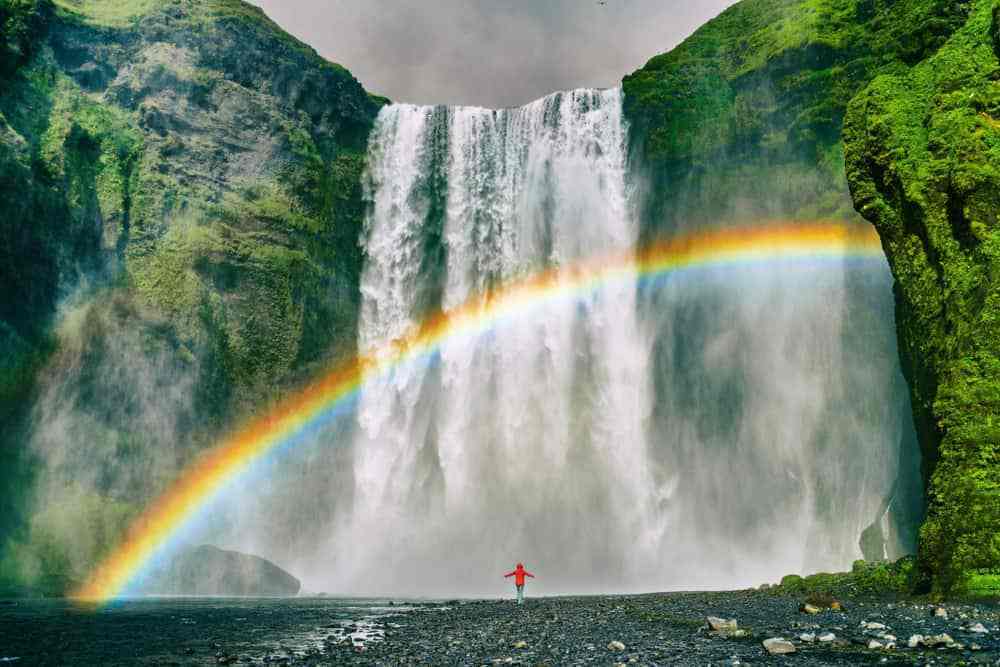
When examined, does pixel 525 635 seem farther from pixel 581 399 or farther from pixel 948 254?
pixel 581 399

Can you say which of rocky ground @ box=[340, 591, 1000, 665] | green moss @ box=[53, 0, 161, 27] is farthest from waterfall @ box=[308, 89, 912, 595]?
rocky ground @ box=[340, 591, 1000, 665]

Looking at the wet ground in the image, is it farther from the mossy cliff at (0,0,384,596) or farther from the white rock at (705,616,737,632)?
the mossy cliff at (0,0,384,596)

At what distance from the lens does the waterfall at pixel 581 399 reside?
38.9 meters

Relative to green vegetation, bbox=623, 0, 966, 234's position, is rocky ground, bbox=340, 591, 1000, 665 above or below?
below

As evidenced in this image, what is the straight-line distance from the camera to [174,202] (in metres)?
45.4

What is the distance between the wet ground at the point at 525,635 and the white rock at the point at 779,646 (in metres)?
0.14

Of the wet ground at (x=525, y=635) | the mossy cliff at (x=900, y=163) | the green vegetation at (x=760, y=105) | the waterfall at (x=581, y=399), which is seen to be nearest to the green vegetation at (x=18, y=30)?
the waterfall at (x=581, y=399)

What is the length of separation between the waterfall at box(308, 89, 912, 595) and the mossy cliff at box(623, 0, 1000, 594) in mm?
3887

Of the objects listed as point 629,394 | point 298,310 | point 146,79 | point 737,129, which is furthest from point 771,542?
point 146,79

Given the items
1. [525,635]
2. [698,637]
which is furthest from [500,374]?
[698,637]

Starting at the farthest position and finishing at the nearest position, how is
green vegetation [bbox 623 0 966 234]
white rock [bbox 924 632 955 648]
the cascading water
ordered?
the cascading water → green vegetation [bbox 623 0 966 234] → white rock [bbox 924 632 955 648]

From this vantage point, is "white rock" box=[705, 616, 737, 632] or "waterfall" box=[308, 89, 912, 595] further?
"waterfall" box=[308, 89, 912, 595]

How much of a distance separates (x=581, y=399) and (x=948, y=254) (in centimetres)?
2582

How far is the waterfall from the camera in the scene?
128 feet
